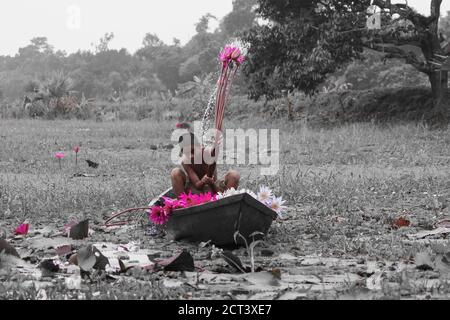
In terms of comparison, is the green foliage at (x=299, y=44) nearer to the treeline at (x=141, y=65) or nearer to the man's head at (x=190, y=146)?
the man's head at (x=190, y=146)

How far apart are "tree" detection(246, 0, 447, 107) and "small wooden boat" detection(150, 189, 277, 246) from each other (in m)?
12.4

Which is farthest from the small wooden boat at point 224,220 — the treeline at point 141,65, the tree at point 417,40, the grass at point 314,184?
the treeline at point 141,65

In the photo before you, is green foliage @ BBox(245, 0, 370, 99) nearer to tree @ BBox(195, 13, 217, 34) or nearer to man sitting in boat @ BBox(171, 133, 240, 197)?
man sitting in boat @ BBox(171, 133, 240, 197)

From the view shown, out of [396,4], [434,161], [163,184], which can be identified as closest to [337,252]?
[163,184]

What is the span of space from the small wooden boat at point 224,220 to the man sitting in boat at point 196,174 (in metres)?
0.35

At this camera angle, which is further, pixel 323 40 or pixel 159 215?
pixel 323 40

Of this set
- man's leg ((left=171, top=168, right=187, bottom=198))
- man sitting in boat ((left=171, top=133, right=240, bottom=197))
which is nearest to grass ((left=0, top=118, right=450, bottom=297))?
man sitting in boat ((left=171, top=133, right=240, bottom=197))

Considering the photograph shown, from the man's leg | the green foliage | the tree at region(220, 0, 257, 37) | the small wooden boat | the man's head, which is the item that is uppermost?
the tree at region(220, 0, 257, 37)

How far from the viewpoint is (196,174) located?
218 inches

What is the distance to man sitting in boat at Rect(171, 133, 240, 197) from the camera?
546 cm

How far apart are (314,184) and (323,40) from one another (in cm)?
959

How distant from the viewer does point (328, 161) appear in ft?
38.6

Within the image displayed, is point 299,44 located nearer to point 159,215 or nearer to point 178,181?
point 178,181

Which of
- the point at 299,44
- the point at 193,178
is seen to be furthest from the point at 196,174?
the point at 299,44
